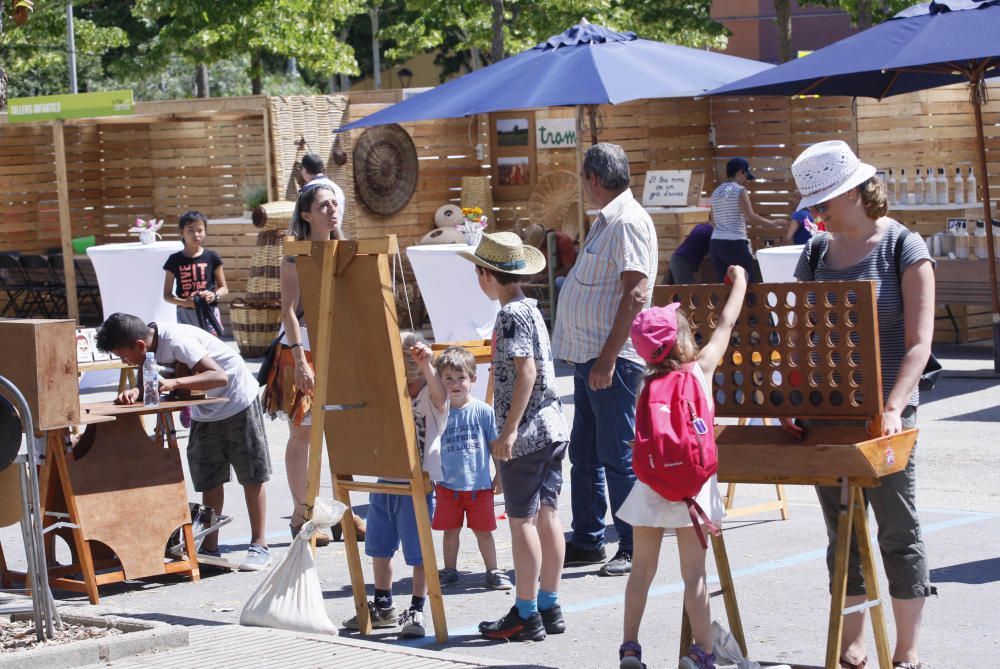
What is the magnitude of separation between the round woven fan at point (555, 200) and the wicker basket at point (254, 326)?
439 cm

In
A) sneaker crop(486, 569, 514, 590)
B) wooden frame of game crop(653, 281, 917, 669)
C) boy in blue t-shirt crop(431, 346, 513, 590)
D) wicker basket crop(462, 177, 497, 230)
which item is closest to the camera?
wooden frame of game crop(653, 281, 917, 669)

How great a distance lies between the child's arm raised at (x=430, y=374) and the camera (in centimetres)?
614

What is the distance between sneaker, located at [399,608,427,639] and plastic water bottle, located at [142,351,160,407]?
1.72m

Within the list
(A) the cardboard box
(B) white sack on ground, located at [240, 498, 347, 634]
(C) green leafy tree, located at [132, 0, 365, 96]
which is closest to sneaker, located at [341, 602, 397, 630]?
(B) white sack on ground, located at [240, 498, 347, 634]

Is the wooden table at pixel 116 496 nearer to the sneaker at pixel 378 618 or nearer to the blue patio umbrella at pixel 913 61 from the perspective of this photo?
the sneaker at pixel 378 618

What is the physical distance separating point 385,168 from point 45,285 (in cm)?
537

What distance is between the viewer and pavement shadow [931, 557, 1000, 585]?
639 cm

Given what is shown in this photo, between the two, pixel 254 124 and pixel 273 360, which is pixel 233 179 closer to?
pixel 254 124

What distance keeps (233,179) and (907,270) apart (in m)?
16.3

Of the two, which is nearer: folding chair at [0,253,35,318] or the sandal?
the sandal

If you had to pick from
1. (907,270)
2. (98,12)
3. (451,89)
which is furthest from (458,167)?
(98,12)

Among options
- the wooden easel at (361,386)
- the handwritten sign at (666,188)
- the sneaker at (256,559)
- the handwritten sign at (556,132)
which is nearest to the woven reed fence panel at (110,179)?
the handwritten sign at (556,132)

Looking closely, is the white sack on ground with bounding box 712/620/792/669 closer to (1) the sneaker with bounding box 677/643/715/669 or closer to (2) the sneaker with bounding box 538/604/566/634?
(1) the sneaker with bounding box 677/643/715/669

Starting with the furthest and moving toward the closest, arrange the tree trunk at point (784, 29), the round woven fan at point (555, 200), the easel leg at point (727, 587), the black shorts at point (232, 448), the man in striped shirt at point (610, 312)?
the tree trunk at point (784, 29) < the round woven fan at point (555, 200) < the black shorts at point (232, 448) < the man in striped shirt at point (610, 312) < the easel leg at point (727, 587)
